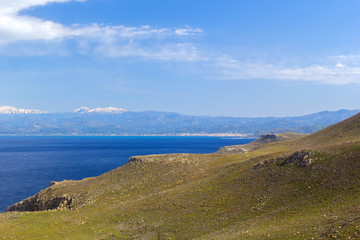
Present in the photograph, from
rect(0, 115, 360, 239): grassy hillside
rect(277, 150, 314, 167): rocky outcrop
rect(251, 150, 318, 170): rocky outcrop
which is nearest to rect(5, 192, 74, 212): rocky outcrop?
rect(0, 115, 360, 239): grassy hillside

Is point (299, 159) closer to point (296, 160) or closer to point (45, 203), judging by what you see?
point (296, 160)

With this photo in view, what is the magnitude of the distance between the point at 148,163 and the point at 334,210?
199 feet

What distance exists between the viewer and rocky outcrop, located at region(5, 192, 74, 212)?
74150mm

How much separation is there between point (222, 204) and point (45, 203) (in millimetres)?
49916

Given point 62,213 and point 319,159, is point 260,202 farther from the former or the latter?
point 62,213

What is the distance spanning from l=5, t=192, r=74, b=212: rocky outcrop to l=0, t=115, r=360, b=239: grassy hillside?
0.96ft

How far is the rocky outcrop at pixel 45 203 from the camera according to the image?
7415cm

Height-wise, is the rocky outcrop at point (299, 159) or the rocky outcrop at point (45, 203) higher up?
the rocky outcrop at point (299, 159)

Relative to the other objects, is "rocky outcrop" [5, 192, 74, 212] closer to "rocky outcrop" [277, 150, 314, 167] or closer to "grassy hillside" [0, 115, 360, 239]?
"grassy hillside" [0, 115, 360, 239]

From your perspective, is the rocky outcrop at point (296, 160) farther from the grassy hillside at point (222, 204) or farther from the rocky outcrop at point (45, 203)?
the rocky outcrop at point (45, 203)

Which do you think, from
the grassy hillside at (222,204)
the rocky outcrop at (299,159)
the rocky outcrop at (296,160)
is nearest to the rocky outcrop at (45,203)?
the grassy hillside at (222,204)

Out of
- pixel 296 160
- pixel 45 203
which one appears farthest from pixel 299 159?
pixel 45 203

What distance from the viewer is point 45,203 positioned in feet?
258

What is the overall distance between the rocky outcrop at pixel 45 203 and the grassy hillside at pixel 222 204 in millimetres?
293
